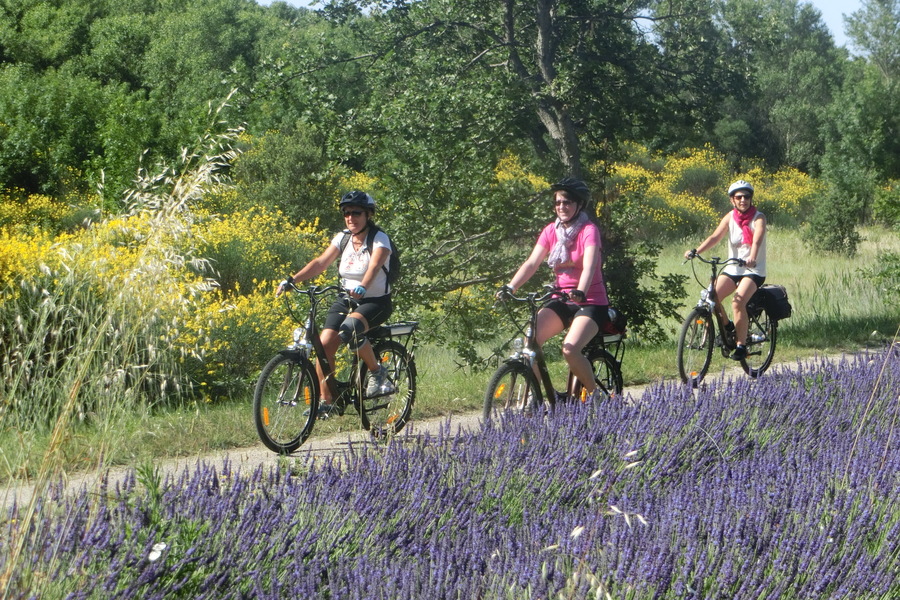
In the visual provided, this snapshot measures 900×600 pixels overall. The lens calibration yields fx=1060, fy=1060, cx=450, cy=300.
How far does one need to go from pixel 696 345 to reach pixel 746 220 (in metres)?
1.27

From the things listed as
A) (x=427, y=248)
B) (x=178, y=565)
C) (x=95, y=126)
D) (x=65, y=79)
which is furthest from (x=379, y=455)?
(x=65, y=79)

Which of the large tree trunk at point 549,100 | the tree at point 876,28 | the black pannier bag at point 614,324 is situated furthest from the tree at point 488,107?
the tree at point 876,28

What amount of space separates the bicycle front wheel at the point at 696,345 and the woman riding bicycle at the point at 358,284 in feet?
12.0

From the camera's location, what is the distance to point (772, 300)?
10.6 metres

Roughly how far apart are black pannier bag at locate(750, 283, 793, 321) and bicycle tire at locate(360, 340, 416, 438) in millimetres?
4316

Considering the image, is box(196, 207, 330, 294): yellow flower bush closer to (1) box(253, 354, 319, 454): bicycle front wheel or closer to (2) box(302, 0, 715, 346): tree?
(2) box(302, 0, 715, 346): tree

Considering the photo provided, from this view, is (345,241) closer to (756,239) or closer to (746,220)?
(756,239)

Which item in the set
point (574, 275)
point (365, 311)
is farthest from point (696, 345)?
point (365, 311)

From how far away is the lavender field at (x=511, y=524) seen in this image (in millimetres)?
3393

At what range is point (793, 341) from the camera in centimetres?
1300

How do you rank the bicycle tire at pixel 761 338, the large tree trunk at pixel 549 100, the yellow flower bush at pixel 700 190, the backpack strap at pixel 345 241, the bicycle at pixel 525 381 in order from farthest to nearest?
the yellow flower bush at pixel 700 190, the large tree trunk at pixel 549 100, the bicycle tire at pixel 761 338, the backpack strap at pixel 345 241, the bicycle at pixel 525 381

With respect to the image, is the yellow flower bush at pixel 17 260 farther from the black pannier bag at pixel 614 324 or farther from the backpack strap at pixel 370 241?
the black pannier bag at pixel 614 324

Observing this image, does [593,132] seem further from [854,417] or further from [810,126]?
[810,126]

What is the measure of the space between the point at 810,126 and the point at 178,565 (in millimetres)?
55305
